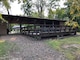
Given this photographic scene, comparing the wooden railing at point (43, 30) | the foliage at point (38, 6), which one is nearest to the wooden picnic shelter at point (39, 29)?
the wooden railing at point (43, 30)

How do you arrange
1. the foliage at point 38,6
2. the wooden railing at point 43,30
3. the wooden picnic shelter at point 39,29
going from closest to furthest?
the wooden railing at point 43,30 → the wooden picnic shelter at point 39,29 → the foliage at point 38,6

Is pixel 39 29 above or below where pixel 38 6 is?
below

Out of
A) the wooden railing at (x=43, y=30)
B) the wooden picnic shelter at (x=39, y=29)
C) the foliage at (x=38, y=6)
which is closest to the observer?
the wooden railing at (x=43, y=30)

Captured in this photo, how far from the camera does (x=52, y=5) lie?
44469 mm

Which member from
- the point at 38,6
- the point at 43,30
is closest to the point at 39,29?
the point at 43,30

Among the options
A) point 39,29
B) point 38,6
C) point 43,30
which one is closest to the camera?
point 39,29

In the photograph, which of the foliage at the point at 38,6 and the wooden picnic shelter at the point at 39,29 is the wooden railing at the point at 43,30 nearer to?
the wooden picnic shelter at the point at 39,29

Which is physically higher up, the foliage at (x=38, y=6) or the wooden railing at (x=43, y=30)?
the foliage at (x=38, y=6)

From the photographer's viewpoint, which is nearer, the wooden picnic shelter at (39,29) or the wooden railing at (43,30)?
the wooden railing at (43,30)

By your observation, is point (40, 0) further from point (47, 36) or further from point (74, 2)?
point (74, 2)

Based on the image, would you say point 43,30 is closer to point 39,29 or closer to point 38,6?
point 39,29

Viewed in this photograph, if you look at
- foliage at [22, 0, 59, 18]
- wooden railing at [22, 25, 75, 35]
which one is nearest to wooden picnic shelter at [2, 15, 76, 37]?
wooden railing at [22, 25, 75, 35]

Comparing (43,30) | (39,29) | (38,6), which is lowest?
(43,30)

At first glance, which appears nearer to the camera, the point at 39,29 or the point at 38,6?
the point at 39,29
